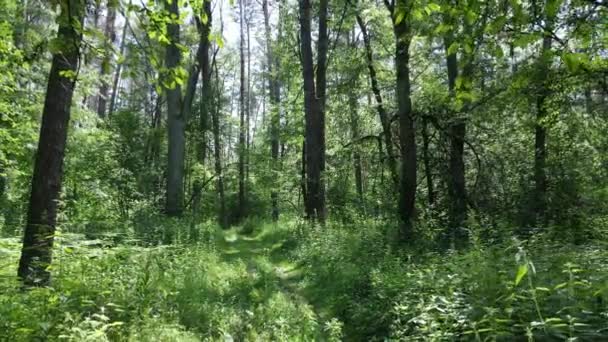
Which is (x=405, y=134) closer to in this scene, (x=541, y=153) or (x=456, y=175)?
(x=456, y=175)

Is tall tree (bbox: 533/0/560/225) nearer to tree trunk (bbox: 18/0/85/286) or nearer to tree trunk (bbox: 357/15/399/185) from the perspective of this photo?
tree trunk (bbox: 357/15/399/185)

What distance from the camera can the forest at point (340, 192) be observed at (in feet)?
10.6

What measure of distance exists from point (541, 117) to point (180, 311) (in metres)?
9.99

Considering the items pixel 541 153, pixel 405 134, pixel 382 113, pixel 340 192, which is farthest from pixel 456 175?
pixel 340 192

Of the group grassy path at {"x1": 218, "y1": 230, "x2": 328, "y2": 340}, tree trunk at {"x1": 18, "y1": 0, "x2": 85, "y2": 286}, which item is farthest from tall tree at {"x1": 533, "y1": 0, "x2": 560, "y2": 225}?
tree trunk at {"x1": 18, "y1": 0, "x2": 85, "y2": 286}

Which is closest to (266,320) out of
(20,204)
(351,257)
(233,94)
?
(351,257)

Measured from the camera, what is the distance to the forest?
10.6 ft

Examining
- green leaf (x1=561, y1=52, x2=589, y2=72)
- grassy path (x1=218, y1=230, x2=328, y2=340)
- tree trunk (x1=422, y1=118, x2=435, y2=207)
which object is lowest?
grassy path (x1=218, y1=230, x2=328, y2=340)

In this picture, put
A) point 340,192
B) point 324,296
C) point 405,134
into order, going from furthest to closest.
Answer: point 340,192 → point 405,134 → point 324,296

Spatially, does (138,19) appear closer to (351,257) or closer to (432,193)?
(351,257)

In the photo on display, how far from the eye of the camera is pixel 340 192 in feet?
55.4

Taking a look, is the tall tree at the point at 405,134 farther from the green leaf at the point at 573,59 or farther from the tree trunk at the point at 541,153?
the green leaf at the point at 573,59

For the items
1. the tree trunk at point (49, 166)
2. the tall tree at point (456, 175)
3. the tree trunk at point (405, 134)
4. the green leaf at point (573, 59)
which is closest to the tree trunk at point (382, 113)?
the tree trunk at point (405, 134)

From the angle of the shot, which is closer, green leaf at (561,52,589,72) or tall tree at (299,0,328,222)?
green leaf at (561,52,589,72)
